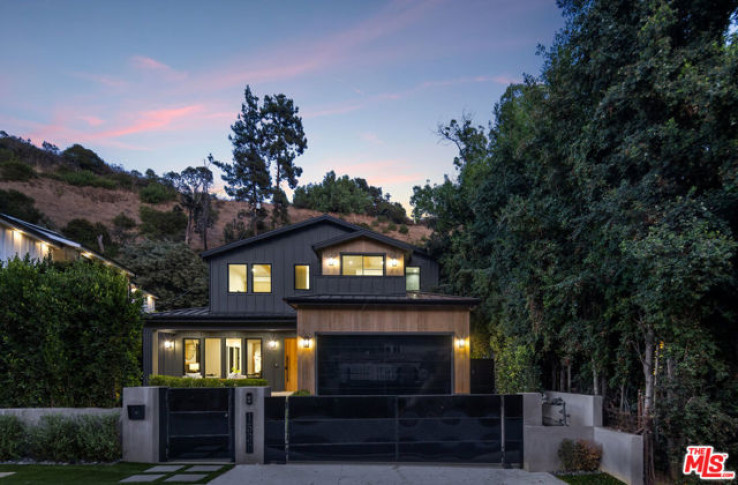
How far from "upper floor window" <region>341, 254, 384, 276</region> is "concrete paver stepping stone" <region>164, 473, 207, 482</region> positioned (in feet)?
36.4

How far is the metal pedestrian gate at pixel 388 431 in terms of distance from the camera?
27.9 ft

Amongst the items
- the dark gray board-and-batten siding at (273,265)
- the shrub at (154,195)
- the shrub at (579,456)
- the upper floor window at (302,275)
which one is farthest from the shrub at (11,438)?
the shrub at (154,195)

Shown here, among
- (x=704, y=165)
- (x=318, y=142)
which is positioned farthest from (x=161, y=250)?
(x=704, y=165)

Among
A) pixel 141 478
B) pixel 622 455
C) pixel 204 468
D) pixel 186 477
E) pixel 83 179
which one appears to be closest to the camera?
pixel 141 478

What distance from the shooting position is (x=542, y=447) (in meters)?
8.52

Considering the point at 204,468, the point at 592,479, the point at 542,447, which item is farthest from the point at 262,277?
the point at 592,479

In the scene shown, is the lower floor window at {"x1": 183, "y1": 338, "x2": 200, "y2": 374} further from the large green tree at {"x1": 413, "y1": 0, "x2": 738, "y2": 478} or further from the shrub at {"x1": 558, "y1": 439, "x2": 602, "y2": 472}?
the shrub at {"x1": 558, "y1": 439, "x2": 602, "y2": 472}

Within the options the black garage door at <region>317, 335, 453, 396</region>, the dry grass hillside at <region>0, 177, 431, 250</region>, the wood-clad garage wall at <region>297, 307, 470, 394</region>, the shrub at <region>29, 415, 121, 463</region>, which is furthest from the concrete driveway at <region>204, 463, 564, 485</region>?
the dry grass hillside at <region>0, 177, 431, 250</region>

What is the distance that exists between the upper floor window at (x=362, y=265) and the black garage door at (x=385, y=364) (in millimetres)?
4045

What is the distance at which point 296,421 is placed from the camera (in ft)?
28.0

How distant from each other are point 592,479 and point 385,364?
24.7 feet

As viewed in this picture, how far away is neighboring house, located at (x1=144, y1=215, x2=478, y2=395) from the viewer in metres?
14.5

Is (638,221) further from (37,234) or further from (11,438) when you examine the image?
(37,234)

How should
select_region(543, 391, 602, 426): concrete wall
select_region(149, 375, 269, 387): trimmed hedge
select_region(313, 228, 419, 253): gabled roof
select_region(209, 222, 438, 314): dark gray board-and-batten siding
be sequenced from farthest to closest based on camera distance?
select_region(209, 222, 438, 314): dark gray board-and-batten siding → select_region(313, 228, 419, 253): gabled roof → select_region(149, 375, 269, 387): trimmed hedge → select_region(543, 391, 602, 426): concrete wall
